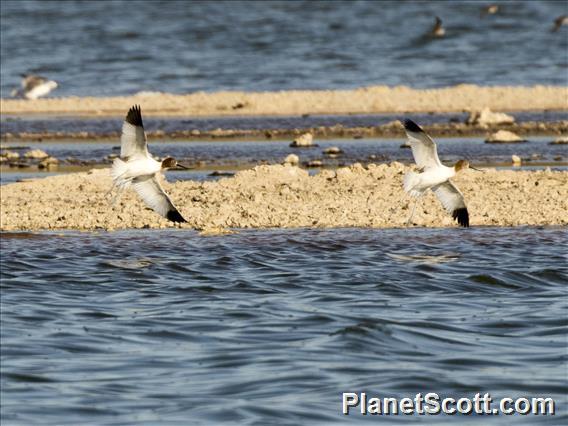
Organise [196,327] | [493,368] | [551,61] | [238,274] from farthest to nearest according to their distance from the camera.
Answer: [551,61] < [238,274] < [196,327] < [493,368]

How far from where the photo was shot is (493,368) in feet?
31.1

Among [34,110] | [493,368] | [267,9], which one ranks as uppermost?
[267,9]

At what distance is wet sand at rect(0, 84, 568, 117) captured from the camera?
35.9 m

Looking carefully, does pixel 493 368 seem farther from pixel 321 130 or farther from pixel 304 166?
pixel 321 130

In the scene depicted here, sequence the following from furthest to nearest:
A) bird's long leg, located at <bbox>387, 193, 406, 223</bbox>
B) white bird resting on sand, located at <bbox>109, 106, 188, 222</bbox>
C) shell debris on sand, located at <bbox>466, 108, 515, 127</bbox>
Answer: shell debris on sand, located at <bbox>466, 108, 515, 127</bbox> → bird's long leg, located at <bbox>387, 193, 406, 223</bbox> → white bird resting on sand, located at <bbox>109, 106, 188, 222</bbox>

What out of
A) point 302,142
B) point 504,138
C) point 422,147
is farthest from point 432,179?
point 504,138

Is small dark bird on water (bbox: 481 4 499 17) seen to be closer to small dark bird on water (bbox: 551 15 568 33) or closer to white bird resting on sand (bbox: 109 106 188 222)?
small dark bird on water (bbox: 551 15 568 33)

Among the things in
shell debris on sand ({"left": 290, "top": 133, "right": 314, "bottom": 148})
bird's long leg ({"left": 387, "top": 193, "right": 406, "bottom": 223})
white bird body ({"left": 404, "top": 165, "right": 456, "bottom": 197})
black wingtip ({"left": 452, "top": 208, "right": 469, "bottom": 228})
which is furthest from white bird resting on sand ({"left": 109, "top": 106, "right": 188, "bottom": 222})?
shell debris on sand ({"left": 290, "top": 133, "right": 314, "bottom": 148})

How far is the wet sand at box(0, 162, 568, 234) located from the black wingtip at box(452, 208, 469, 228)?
0.71 m

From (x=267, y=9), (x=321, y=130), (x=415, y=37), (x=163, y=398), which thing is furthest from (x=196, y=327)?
(x=267, y=9)

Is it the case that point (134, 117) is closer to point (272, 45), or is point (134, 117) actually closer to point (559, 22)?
point (272, 45)

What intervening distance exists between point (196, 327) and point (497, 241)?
4.92 m

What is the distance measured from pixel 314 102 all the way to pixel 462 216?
22.3 meters

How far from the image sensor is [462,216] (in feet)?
49.1
